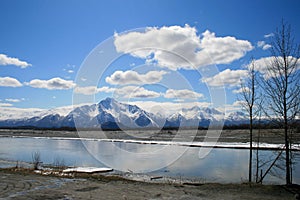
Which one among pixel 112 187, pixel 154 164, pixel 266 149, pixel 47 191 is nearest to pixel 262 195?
pixel 112 187

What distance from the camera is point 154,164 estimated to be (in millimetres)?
29688

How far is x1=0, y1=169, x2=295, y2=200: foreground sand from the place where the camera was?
1247cm

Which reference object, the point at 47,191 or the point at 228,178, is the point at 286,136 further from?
the point at 47,191

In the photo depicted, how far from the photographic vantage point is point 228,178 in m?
21.5

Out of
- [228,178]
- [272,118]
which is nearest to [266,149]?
[228,178]

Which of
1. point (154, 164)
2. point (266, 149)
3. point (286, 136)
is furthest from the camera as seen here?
point (266, 149)

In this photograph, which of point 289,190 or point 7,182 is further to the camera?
point 7,182

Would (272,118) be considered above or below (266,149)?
above

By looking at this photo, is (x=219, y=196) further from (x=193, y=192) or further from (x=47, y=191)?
(x=47, y=191)

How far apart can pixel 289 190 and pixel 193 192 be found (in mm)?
4301

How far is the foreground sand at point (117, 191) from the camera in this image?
12473 millimetres

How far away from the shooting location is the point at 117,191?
538 inches

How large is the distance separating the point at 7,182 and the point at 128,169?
12532 mm

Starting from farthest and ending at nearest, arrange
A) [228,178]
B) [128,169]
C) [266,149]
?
[266,149] → [128,169] → [228,178]
